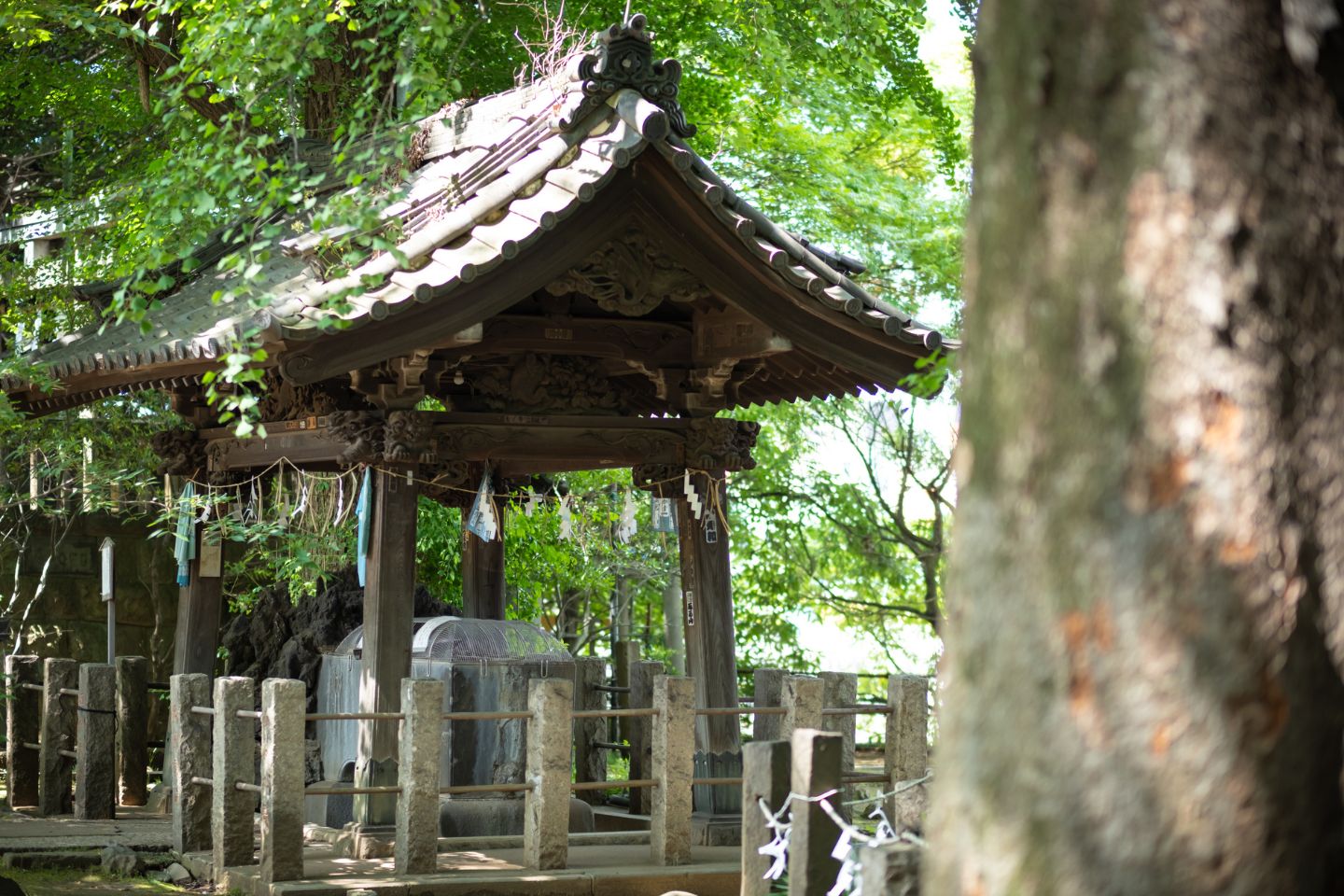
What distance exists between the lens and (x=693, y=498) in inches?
347

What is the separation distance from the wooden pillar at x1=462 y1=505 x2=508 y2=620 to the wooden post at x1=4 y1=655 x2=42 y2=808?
316 centimetres

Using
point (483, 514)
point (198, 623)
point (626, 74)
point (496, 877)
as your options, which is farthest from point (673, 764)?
point (198, 623)

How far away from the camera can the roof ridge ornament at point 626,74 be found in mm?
7875

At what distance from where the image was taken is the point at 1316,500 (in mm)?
2109

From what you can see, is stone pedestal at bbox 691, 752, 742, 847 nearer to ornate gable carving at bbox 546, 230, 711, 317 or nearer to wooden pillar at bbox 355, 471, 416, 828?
wooden pillar at bbox 355, 471, 416, 828

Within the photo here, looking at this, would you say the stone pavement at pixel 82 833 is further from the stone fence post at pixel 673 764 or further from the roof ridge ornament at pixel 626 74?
the roof ridge ornament at pixel 626 74

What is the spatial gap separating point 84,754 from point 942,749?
28.2 feet

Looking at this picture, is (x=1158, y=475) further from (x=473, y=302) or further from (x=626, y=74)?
(x=626, y=74)

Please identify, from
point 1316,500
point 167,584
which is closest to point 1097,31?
point 1316,500

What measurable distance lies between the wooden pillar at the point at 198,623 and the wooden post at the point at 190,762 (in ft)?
5.09

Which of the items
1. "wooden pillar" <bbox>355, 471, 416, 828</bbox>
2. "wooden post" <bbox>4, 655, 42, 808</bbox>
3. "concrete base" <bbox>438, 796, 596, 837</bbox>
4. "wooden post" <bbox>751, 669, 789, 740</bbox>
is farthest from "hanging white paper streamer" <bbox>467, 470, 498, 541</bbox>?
"wooden post" <bbox>4, 655, 42, 808</bbox>

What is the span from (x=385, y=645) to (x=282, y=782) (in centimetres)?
100

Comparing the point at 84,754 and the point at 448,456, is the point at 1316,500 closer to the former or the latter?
the point at 448,456

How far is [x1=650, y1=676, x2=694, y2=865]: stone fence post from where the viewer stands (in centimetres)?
778
